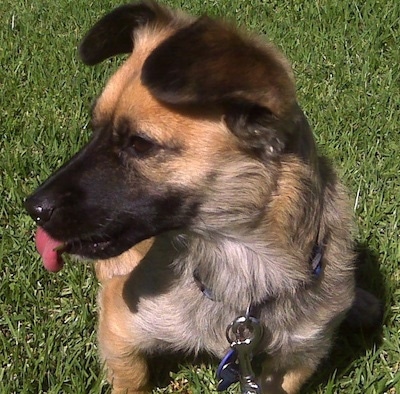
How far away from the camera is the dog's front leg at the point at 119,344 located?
2.73m

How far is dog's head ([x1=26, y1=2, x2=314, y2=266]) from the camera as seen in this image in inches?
83.0

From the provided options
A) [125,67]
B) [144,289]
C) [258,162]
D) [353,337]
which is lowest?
[353,337]

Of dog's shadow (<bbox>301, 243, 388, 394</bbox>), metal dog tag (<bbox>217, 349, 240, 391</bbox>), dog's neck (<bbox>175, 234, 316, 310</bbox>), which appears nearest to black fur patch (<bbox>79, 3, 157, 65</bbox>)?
dog's neck (<bbox>175, 234, 316, 310</bbox>)

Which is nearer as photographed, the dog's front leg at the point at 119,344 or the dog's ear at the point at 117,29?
the dog's ear at the point at 117,29

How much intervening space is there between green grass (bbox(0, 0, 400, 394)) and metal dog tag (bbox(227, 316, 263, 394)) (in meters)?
0.45

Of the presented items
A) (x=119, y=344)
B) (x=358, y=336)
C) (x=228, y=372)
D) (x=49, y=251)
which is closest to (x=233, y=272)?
(x=228, y=372)

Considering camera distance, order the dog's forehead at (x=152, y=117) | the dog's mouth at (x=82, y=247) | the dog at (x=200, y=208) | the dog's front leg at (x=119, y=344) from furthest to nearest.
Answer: the dog's front leg at (x=119, y=344), the dog's mouth at (x=82, y=247), the dog's forehead at (x=152, y=117), the dog at (x=200, y=208)

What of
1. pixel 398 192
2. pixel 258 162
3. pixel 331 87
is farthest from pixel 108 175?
pixel 331 87

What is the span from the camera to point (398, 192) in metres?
3.79

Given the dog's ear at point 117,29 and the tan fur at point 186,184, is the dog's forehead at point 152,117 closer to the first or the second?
the tan fur at point 186,184

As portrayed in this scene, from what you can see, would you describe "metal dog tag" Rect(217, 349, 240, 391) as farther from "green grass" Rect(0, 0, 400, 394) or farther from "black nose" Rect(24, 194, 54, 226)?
"black nose" Rect(24, 194, 54, 226)

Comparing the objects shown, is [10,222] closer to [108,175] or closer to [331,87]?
[108,175]

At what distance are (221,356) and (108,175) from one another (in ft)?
3.17


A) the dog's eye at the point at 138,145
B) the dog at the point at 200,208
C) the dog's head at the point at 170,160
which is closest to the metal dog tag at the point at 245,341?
the dog at the point at 200,208
